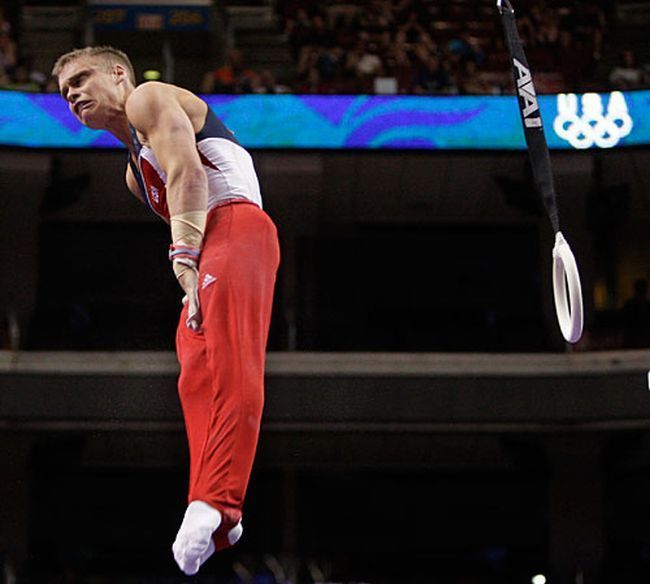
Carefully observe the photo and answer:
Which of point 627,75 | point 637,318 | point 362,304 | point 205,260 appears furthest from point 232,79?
point 205,260

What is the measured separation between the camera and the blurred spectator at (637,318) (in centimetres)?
2095

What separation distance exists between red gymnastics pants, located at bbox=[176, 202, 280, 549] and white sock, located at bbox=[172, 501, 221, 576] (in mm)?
41

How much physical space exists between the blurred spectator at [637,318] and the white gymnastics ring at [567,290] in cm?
1540

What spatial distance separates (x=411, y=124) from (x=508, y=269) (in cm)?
499

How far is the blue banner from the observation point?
1864cm

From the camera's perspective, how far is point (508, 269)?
2342 centimetres

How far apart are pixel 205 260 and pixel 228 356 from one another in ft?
1.38

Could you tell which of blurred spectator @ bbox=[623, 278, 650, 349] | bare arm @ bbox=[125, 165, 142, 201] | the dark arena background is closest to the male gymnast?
bare arm @ bbox=[125, 165, 142, 201]

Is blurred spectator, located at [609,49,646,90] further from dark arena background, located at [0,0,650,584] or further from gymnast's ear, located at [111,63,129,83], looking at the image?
gymnast's ear, located at [111,63,129,83]

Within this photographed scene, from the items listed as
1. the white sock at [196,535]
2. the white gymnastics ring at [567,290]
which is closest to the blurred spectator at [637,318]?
the white gymnastics ring at [567,290]

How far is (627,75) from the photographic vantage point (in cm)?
1933

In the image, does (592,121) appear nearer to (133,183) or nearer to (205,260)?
(133,183)

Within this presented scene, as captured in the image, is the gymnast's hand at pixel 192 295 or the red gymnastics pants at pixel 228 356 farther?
the gymnast's hand at pixel 192 295

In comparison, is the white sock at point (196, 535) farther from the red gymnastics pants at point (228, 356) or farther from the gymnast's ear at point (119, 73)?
the gymnast's ear at point (119, 73)
